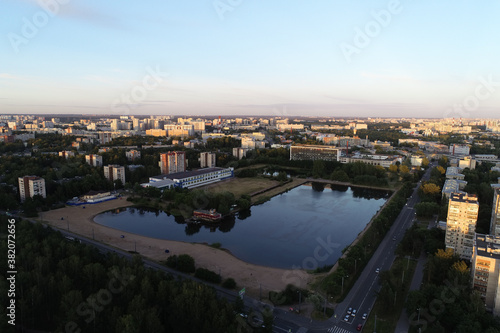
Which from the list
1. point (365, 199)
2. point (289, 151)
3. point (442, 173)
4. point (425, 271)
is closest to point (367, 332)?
point (425, 271)

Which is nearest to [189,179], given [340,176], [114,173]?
[114,173]

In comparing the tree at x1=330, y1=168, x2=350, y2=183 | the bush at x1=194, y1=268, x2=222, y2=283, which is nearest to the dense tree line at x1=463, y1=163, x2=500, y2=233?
the tree at x1=330, y1=168, x2=350, y2=183

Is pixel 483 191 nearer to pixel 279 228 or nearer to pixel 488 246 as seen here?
pixel 488 246

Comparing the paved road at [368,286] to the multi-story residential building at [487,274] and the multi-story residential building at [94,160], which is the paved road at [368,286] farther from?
the multi-story residential building at [94,160]

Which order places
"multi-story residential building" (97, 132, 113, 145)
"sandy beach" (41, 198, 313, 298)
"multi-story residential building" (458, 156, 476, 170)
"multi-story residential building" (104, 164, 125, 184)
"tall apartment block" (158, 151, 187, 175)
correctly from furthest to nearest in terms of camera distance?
1. "multi-story residential building" (97, 132, 113, 145)
2. "multi-story residential building" (458, 156, 476, 170)
3. "tall apartment block" (158, 151, 187, 175)
4. "multi-story residential building" (104, 164, 125, 184)
5. "sandy beach" (41, 198, 313, 298)

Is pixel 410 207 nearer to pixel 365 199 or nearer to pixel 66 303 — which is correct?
pixel 365 199

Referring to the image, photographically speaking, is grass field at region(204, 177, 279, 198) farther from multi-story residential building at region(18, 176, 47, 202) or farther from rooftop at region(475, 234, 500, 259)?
rooftop at region(475, 234, 500, 259)
